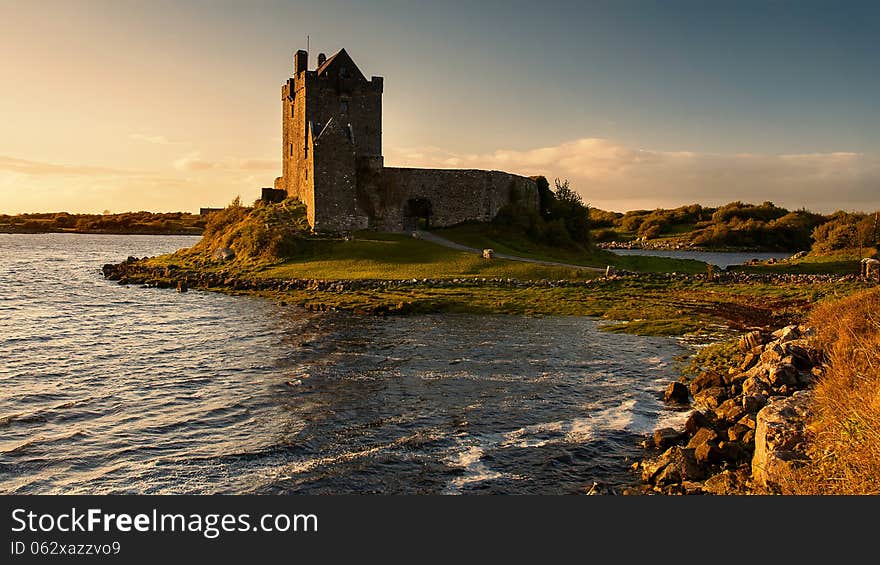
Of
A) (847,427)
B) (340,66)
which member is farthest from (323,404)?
(340,66)

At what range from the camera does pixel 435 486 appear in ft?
40.2

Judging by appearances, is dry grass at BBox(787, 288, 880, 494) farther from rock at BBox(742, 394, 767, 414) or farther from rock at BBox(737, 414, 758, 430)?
rock at BBox(742, 394, 767, 414)

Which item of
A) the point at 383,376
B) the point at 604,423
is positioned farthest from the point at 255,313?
the point at 604,423

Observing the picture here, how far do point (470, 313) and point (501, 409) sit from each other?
16841 millimetres

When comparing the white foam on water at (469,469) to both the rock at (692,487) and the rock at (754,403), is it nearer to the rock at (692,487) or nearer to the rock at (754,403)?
the rock at (692,487)

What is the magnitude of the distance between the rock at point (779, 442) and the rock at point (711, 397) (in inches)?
146

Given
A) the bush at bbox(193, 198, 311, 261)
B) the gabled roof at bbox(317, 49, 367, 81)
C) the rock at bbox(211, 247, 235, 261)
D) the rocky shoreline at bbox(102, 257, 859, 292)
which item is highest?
the gabled roof at bbox(317, 49, 367, 81)

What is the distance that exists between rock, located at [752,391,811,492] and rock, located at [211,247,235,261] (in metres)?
45.9

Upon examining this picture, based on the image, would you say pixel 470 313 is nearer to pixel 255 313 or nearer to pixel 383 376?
pixel 255 313

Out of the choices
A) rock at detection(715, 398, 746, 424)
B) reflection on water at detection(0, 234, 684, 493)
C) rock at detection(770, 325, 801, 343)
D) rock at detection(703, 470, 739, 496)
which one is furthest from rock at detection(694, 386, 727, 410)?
rock at detection(703, 470, 739, 496)

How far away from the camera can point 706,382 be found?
18.6 m

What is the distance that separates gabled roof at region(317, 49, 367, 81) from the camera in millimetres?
59356

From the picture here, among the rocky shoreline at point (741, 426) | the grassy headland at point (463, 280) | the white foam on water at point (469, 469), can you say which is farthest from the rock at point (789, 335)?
the white foam on water at point (469, 469)

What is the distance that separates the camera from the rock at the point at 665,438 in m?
14.2
